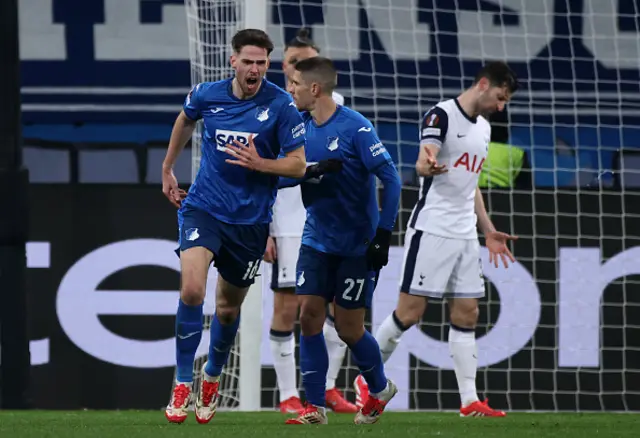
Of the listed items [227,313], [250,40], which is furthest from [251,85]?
[227,313]

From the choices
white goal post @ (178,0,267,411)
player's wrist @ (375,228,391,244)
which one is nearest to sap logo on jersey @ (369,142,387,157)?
player's wrist @ (375,228,391,244)

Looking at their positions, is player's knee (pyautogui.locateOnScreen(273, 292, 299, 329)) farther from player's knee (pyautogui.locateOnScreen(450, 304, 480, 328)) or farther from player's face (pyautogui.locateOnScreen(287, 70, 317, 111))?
player's face (pyautogui.locateOnScreen(287, 70, 317, 111))

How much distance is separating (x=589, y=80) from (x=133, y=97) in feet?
11.9

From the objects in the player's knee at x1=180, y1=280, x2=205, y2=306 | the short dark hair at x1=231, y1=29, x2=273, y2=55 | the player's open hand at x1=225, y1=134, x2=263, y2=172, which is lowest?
the player's knee at x1=180, y1=280, x2=205, y2=306

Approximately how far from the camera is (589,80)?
11.4m

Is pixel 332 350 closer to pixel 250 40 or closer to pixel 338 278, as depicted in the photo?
pixel 338 278

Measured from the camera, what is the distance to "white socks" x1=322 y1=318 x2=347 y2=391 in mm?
8391

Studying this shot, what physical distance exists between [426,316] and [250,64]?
306 centimetres

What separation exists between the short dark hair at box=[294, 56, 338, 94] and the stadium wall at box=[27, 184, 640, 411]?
2488 millimetres

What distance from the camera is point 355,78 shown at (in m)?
11.2

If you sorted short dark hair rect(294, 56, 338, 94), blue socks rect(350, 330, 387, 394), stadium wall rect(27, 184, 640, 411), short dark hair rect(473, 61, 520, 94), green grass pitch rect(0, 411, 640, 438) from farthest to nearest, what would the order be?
1. stadium wall rect(27, 184, 640, 411)
2. short dark hair rect(473, 61, 520, 94)
3. blue socks rect(350, 330, 387, 394)
4. short dark hair rect(294, 56, 338, 94)
5. green grass pitch rect(0, 411, 640, 438)

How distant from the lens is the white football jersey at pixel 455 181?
7.78 meters

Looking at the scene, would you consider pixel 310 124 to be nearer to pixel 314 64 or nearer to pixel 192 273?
pixel 314 64

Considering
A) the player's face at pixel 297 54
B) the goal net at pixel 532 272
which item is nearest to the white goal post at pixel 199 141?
the goal net at pixel 532 272
